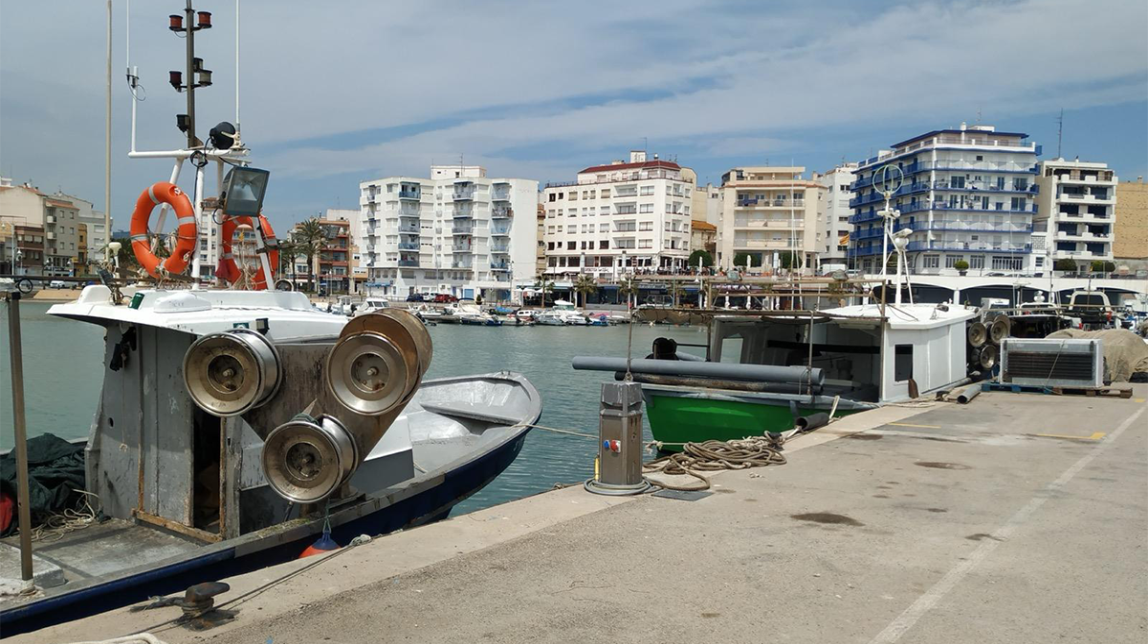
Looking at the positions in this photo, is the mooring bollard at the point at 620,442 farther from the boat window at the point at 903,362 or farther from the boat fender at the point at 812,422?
the boat window at the point at 903,362

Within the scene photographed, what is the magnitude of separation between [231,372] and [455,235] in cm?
9731

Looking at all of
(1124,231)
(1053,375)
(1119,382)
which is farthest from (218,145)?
(1124,231)

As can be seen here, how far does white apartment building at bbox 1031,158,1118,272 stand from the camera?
285 feet

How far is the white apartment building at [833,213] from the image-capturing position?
10062 cm

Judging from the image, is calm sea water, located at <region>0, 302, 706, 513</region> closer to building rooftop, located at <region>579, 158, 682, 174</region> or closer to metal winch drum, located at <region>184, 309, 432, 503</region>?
metal winch drum, located at <region>184, 309, 432, 503</region>

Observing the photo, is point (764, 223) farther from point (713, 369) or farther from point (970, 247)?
point (713, 369)

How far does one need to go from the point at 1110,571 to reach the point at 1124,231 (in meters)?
111

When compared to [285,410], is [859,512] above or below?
below

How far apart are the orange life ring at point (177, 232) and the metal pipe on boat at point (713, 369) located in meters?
6.33

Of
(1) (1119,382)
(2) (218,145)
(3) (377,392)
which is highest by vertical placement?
(2) (218,145)

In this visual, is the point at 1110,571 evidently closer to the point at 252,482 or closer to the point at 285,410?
the point at 285,410

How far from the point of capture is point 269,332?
7859 mm

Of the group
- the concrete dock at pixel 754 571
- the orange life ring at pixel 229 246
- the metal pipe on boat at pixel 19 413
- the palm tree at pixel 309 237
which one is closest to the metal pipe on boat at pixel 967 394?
the concrete dock at pixel 754 571

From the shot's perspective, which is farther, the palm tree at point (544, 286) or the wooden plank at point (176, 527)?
the palm tree at point (544, 286)
